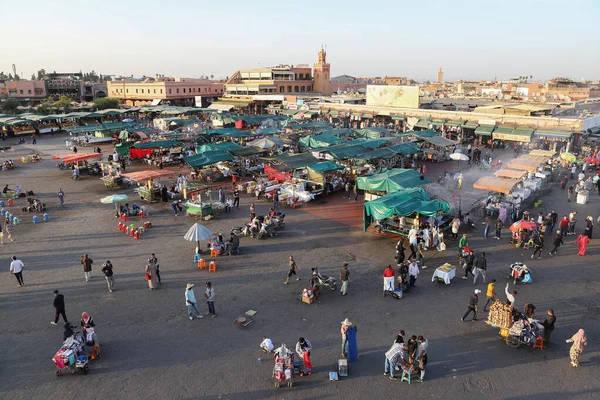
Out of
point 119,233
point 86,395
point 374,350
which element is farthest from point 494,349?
point 119,233

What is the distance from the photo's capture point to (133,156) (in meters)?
31.4

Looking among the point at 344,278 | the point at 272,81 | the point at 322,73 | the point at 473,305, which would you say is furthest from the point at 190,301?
the point at 322,73

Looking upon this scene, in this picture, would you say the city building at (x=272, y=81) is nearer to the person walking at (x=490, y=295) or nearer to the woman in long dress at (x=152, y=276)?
the woman in long dress at (x=152, y=276)

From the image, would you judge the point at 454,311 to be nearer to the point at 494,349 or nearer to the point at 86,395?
the point at 494,349

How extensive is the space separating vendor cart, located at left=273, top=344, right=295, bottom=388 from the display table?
19.7 feet

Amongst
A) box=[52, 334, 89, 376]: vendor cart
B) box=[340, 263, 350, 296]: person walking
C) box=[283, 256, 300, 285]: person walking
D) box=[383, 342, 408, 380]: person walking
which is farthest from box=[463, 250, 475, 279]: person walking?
box=[52, 334, 89, 376]: vendor cart

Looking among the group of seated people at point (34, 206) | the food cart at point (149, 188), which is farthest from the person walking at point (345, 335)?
the group of seated people at point (34, 206)

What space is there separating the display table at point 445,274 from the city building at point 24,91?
3475 inches

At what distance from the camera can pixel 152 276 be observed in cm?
1172

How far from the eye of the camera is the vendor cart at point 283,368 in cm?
795

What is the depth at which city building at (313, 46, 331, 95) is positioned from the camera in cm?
7956

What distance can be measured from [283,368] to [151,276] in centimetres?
561

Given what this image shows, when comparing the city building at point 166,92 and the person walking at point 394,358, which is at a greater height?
the city building at point 166,92

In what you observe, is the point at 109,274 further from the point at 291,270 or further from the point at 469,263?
the point at 469,263
